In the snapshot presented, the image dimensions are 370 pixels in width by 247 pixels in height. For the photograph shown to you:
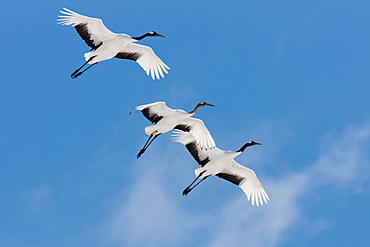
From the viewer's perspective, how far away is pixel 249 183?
38.0 m

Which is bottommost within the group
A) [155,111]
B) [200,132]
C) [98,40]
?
[200,132]

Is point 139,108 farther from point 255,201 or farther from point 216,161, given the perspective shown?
point 255,201

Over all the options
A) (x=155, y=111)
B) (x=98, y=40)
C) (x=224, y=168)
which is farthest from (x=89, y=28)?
(x=224, y=168)

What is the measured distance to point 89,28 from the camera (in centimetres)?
3559

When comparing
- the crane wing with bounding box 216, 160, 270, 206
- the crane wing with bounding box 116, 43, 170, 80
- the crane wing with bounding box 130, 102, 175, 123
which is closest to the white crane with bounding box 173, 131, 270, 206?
the crane wing with bounding box 216, 160, 270, 206

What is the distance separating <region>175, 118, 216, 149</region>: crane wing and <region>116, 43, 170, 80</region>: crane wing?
3689mm

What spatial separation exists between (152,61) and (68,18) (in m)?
4.91

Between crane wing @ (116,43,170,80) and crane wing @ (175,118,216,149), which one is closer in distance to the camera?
crane wing @ (175,118,216,149)

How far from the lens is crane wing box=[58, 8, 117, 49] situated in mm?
35031

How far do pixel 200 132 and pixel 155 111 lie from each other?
6.75 ft

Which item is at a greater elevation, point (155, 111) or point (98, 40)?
point (98, 40)

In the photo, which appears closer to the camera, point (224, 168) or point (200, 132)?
point (200, 132)

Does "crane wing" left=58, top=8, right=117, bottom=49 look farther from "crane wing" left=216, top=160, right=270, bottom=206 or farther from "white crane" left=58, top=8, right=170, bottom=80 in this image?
"crane wing" left=216, top=160, right=270, bottom=206

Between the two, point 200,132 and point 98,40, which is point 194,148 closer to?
point 200,132
